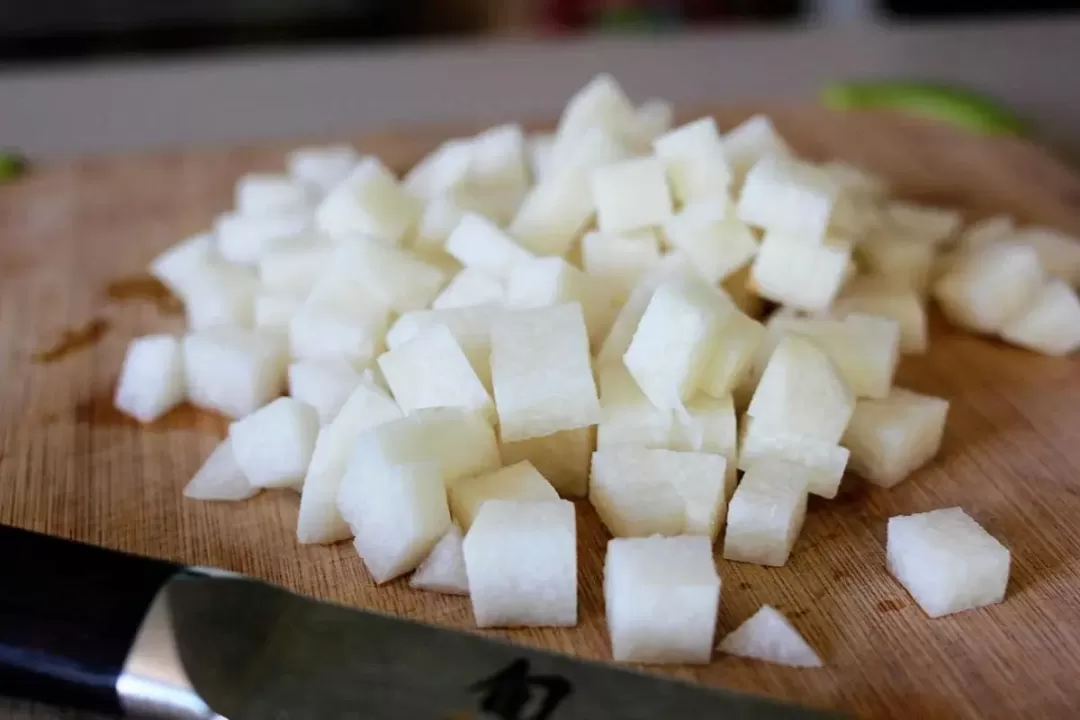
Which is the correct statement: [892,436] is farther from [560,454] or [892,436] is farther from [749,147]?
[749,147]

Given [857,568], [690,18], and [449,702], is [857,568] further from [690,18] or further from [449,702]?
[690,18]

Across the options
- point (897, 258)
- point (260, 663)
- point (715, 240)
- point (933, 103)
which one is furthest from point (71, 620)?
point (933, 103)

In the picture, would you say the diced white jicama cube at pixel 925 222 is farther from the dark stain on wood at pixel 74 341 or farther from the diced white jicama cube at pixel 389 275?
the dark stain on wood at pixel 74 341

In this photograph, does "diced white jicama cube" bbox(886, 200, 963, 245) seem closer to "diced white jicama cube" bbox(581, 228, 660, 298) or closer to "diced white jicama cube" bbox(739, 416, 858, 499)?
"diced white jicama cube" bbox(581, 228, 660, 298)

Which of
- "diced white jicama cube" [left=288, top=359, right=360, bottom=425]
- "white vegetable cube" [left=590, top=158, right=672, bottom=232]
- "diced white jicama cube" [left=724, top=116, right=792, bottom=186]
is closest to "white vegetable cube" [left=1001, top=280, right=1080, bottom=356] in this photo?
"diced white jicama cube" [left=724, top=116, right=792, bottom=186]

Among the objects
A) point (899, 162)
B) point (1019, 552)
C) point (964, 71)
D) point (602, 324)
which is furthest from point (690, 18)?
point (1019, 552)
